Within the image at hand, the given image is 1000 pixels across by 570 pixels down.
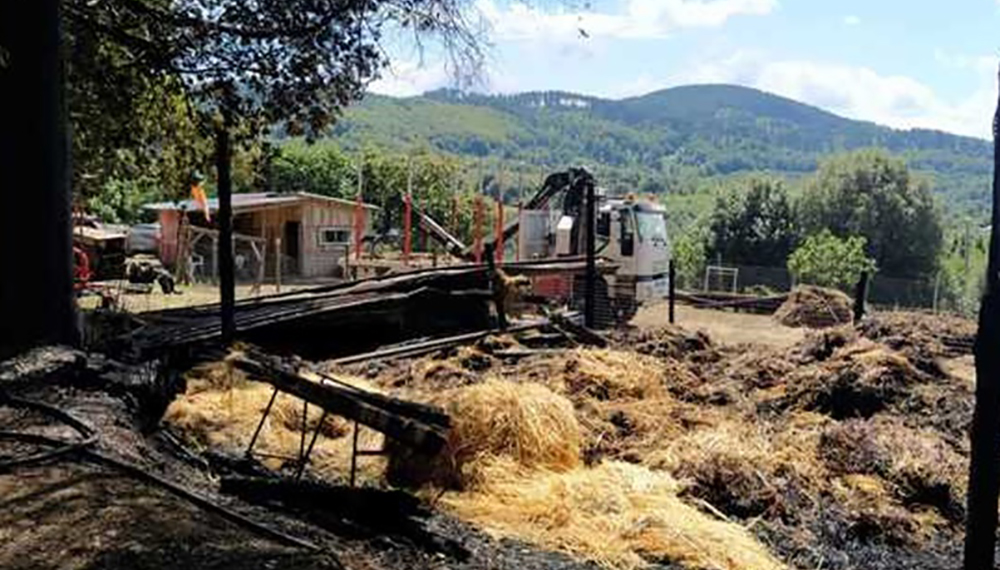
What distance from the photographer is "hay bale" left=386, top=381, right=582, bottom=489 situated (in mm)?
6723

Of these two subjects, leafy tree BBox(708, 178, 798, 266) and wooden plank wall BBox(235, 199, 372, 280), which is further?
leafy tree BBox(708, 178, 798, 266)

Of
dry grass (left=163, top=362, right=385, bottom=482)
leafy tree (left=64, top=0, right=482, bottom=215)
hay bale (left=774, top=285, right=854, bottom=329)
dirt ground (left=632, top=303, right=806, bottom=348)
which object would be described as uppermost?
leafy tree (left=64, top=0, right=482, bottom=215)

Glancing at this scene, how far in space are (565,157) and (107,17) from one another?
19086 cm

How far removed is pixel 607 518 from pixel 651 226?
17.8 metres

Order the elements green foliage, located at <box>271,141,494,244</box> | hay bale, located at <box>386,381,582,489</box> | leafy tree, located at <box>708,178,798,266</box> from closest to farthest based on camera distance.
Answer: hay bale, located at <box>386,381,582,489</box>
green foliage, located at <box>271,141,494,244</box>
leafy tree, located at <box>708,178,798,266</box>

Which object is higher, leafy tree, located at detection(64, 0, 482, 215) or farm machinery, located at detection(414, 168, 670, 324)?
leafy tree, located at detection(64, 0, 482, 215)

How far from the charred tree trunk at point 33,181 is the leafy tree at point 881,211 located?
171ft

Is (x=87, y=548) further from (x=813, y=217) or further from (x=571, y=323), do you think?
(x=813, y=217)

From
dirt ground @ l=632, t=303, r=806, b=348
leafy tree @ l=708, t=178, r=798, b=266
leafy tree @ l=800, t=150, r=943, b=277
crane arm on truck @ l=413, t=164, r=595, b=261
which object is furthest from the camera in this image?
leafy tree @ l=800, t=150, r=943, b=277

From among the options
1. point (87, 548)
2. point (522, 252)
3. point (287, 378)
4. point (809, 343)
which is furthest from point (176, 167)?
point (522, 252)

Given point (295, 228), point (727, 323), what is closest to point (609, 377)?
point (727, 323)

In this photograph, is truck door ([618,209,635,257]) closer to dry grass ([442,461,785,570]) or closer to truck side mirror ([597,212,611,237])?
truck side mirror ([597,212,611,237])

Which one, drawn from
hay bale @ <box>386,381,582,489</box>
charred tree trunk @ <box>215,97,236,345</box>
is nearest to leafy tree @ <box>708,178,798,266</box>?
charred tree trunk @ <box>215,97,236,345</box>

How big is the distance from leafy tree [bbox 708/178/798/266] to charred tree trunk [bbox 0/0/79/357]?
46904 millimetres
